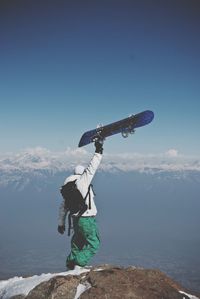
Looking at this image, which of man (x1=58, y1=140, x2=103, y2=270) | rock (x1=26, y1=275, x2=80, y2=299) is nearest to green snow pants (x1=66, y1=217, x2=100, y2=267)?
man (x1=58, y1=140, x2=103, y2=270)

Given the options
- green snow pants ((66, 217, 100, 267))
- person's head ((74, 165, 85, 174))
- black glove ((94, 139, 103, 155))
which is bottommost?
green snow pants ((66, 217, 100, 267))

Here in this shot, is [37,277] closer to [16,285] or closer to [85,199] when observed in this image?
[16,285]

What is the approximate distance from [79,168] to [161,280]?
3.99 m

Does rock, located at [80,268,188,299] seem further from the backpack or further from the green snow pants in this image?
the backpack

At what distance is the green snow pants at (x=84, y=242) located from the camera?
10414mm

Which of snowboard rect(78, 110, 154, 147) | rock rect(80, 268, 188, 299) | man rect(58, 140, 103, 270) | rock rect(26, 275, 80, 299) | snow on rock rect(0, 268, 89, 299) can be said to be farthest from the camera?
snowboard rect(78, 110, 154, 147)

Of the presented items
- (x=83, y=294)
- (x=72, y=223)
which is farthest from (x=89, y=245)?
(x=83, y=294)

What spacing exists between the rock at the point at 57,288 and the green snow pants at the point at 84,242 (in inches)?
59.4

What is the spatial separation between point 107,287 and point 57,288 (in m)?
1.18

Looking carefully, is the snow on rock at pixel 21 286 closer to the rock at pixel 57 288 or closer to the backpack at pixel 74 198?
the rock at pixel 57 288

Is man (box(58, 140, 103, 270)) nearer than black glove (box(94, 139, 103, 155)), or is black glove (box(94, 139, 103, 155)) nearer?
black glove (box(94, 139, 103, 155))

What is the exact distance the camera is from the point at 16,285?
946 cm

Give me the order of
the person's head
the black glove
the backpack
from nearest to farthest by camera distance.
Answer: the black glove, the backpack, the person's head

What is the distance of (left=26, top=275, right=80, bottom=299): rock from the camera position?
322 inches
